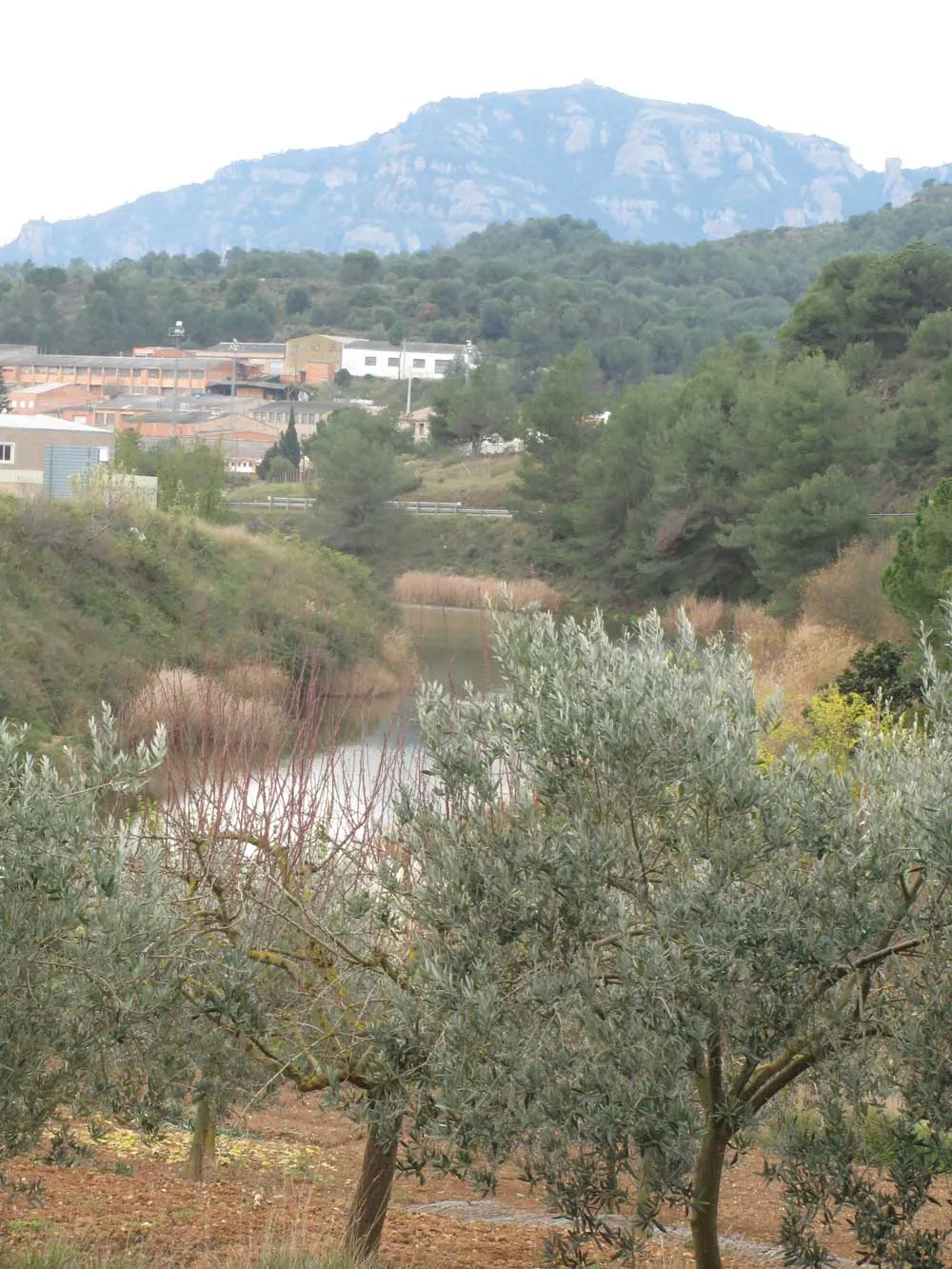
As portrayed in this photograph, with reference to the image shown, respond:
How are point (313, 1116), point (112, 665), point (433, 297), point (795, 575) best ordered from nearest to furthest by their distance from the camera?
point (313, 1116) → point (112, 665) → point (795, 575) → point (433, 297)

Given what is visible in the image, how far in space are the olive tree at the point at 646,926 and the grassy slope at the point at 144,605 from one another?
2075cm

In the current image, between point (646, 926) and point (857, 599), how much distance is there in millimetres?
27870

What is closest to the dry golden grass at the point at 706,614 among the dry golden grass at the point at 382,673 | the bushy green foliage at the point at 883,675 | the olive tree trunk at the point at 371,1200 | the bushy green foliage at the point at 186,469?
the dry golden grass at the point at 382,673

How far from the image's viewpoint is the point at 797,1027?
4.74 m

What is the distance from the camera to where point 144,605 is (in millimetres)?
33500

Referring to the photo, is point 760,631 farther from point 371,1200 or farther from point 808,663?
point 371,1200

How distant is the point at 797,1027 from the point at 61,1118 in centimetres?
263

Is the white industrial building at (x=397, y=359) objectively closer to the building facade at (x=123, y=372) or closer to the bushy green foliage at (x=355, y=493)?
the building facade at (x=123, y=372)

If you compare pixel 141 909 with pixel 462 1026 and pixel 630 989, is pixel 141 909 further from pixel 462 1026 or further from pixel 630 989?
pixel 630 989

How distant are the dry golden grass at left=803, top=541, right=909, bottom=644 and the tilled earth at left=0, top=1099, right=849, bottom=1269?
67.9ft

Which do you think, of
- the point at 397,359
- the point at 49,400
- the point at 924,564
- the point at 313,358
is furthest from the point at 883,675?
the point at 313,358

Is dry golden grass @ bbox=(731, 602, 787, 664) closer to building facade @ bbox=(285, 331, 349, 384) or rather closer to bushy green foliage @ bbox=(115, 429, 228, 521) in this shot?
bushy green foliage @ bbox=(115, 429, 228, 521)

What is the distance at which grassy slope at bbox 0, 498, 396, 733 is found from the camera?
2808 cm

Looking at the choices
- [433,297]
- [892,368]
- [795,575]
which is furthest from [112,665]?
[433,297]
